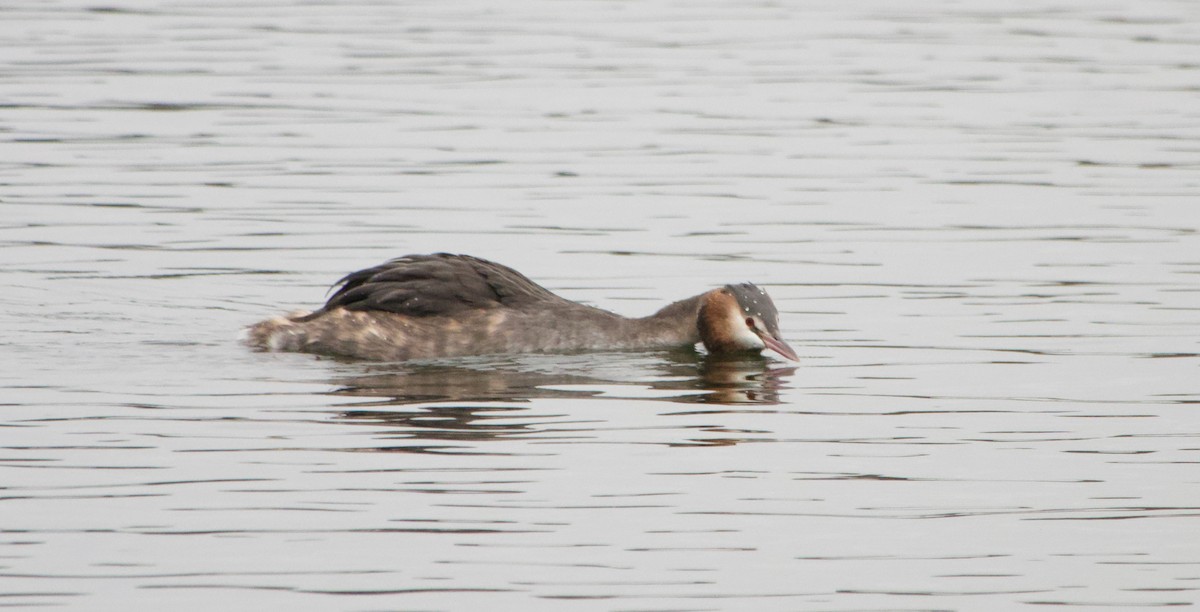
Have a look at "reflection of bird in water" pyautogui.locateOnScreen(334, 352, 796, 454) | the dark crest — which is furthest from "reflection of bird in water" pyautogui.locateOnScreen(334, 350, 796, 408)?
the dark crest

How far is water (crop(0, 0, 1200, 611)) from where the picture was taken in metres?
8.22

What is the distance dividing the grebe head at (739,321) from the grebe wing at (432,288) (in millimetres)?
1026

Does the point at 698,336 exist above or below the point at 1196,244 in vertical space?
below

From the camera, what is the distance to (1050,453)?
9.96 metres

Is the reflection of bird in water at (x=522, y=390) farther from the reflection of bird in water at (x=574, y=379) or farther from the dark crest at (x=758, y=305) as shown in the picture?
the dark crest at (x=758, y=305)

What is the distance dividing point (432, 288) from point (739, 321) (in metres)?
1.86

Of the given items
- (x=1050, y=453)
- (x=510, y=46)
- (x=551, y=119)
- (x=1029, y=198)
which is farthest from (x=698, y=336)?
(x=510, y=46)

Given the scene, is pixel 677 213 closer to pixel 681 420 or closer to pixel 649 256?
pixel 649 256

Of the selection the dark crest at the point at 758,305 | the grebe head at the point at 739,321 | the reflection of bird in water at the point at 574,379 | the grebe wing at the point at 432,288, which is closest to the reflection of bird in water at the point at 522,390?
the reflection of bird in water at the point at 574,379

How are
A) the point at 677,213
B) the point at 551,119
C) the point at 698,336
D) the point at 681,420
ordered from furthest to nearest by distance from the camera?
the point at 551,119 → the point at 677,213 → the point at 698,336 → the point at 681,420

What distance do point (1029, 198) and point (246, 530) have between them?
36.0ft

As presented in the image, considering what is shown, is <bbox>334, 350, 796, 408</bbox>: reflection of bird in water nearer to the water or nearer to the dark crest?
the water

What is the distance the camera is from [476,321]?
41.2 feet

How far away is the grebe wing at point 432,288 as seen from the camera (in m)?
12.6
